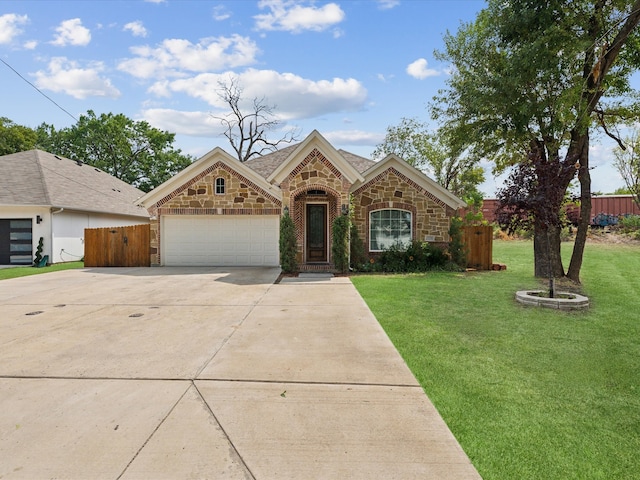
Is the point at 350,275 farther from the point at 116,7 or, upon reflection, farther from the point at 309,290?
the point at 116,7

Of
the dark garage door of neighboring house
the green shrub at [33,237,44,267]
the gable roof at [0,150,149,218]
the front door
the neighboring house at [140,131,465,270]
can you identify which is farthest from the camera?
the gable roof at [0,150,149,218]

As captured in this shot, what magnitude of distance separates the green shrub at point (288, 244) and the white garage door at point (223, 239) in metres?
2.54

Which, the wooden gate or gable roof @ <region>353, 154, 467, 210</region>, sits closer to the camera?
gable roof @ <region>353, 154, 467, 210</region>

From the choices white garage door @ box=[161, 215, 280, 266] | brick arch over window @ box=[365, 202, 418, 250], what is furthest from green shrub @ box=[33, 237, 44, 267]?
brick arch over window @ box=[365, 202, 418, 250]

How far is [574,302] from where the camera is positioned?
25.3 feet

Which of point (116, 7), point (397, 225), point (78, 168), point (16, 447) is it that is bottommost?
point (16, 447)

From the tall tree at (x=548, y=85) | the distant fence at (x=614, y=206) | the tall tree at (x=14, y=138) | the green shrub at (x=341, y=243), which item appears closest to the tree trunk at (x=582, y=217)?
the tall tree at (x=548, y=85)

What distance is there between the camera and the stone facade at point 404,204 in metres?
14.8

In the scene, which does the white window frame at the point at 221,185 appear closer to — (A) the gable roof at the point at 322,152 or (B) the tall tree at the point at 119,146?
(A) the gable roof at the point at 322,152

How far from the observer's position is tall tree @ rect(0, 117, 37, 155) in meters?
30.9

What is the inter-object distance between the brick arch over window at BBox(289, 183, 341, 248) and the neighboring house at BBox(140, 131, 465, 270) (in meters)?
0.04

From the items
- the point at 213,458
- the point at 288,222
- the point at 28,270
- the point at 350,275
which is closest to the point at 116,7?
the point at 288,222

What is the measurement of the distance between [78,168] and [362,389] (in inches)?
1001

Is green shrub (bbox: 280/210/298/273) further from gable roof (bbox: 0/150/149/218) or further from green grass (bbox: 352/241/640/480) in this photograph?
gable roof (bbox: 0/150/149/218)
